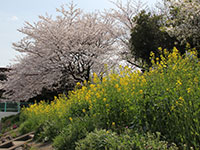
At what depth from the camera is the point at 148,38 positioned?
1603 cm

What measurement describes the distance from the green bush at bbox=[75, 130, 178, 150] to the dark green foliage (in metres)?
12.8

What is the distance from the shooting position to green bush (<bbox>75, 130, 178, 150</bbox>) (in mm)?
2957

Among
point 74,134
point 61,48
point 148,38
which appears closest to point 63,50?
point 61,48

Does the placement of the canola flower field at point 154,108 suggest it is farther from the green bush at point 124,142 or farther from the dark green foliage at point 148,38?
the dark green foliage at point 148,38

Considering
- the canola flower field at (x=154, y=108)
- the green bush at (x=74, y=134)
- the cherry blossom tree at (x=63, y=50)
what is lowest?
the green bush at (x=74, y=134)

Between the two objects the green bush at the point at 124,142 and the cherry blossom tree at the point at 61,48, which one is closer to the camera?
the green bush at the point at 124,142

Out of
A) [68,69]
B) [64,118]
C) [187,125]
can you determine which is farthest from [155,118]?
[68,69]

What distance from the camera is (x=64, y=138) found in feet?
15.5

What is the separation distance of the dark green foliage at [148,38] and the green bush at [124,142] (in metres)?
12.8

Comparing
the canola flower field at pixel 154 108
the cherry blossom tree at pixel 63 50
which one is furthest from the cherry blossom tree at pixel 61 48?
the canola flower field at pixel 154 108

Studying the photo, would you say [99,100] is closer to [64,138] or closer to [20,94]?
[64,138]

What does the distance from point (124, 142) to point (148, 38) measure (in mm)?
13697

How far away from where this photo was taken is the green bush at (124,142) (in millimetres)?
2957

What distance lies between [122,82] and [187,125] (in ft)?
6.57
